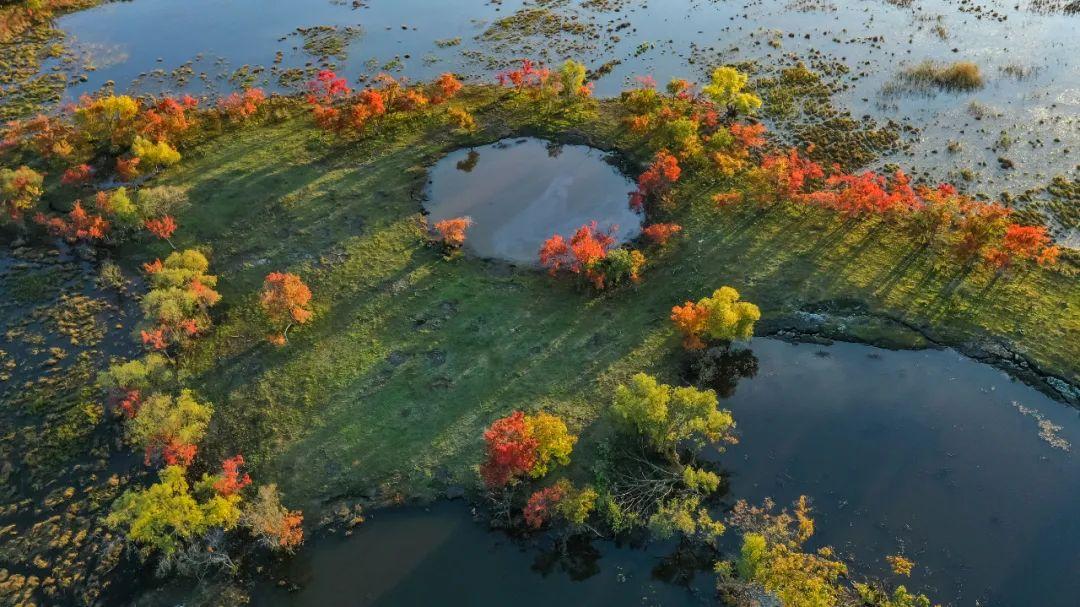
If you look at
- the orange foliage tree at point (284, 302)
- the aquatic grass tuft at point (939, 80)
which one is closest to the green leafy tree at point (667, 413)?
the orange foliage tree at point (284, 302)

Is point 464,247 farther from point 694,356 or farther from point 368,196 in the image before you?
point 694,356

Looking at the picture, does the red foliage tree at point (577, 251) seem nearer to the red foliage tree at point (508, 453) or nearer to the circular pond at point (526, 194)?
the circular pond at point (526, 194)

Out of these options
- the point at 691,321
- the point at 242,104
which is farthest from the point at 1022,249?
the point at 242,104

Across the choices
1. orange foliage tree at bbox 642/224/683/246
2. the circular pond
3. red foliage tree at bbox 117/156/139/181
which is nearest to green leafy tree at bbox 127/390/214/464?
the circular pond

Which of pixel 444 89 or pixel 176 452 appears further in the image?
pixel 444 89

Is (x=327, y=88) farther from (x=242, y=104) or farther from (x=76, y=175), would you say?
(x=76, y=175)
